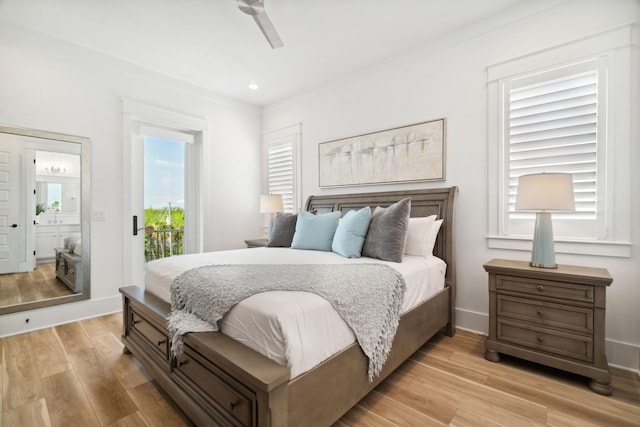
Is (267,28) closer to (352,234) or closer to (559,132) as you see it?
(352,234)

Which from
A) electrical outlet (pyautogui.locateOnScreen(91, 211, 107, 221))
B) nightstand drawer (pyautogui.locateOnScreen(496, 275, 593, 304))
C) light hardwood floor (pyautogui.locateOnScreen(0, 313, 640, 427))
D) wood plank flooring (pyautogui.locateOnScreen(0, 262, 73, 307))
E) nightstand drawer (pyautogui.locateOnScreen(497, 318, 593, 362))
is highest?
electrical outlet (pyautogui.locateOnScreen(91, 211, 107, 221))

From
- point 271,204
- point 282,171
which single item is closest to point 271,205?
point 271,204

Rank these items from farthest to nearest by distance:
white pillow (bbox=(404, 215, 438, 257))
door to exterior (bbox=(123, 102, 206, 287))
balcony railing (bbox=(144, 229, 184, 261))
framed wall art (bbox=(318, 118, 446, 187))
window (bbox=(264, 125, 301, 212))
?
window (bbox=(264, 125, 301, 212)) → balcony railing (bbox=(144, 229, 184, 261)) → door to exterior (bbox=(123, 102, 206, 287)) → framed wall art (bbox=(318, 118, 446, 187)) → white pillow (bbox=(404, 215, 438, 257))

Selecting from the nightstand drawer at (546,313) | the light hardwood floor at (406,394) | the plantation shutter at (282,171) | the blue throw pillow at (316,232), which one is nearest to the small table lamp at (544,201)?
the nightstand drawer at (546,313)

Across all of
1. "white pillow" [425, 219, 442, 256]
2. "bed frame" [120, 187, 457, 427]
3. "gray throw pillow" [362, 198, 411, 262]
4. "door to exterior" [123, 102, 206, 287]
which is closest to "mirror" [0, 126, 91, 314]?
"door to exterior" [123, 102, 206, 287]

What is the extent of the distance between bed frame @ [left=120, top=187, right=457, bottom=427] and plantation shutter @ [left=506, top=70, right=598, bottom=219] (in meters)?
1.32

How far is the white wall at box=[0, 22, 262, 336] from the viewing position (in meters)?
2.72

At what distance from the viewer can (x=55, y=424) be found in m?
1.53

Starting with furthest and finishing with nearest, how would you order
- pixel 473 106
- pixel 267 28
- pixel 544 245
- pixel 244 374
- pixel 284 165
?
pixel 284 165, pixel 473 106, pixel 267 28, pixel 544 245, pixel 244 374

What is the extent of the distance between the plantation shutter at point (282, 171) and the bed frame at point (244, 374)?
2.50m

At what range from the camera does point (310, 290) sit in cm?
144

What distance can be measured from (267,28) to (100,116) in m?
2.27

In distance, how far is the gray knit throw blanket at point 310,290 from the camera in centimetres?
145

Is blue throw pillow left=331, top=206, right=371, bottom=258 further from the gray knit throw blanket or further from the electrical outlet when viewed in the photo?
the electrical outlet
